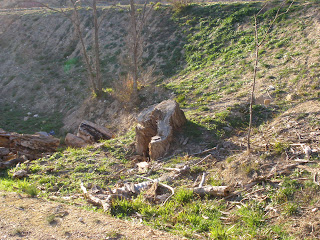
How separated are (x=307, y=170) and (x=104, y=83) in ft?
39.5

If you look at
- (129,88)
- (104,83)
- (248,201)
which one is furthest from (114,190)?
(104,83)

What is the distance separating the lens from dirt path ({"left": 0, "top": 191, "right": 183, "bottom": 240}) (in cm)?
383

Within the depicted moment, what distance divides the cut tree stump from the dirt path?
9.20ft

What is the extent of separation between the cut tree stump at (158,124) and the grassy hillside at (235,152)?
26cm

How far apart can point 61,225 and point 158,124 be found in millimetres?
3606

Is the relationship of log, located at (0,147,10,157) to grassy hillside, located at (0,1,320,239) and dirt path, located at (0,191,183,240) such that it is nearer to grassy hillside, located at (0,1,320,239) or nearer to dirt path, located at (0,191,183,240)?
grassy hillside, located at (0,1,320,239)

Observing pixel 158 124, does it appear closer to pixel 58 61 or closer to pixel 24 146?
pixel 24 146

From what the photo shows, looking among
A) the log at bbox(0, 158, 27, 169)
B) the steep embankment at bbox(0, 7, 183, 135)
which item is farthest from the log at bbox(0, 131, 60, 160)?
the steep embankment at bbox(0, 7, 183, 135)

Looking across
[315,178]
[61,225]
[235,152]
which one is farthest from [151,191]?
[315,178]

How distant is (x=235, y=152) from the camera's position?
19.9ft

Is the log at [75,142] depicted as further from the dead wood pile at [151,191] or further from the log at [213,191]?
the log at [213,191]

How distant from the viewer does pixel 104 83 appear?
15320 mm

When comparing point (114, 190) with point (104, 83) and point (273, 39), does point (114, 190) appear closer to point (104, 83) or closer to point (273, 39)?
point (273, 39)

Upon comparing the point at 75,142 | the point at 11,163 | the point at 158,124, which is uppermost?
the point at 158,124
